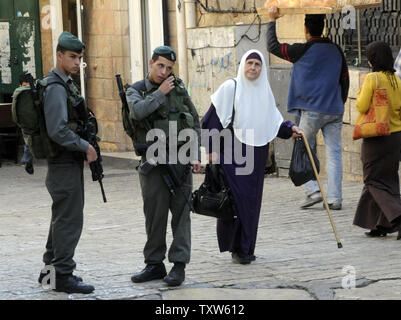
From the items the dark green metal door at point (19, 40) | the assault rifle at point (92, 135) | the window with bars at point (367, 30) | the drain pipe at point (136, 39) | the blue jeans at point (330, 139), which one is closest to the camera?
the assault rifle at point (92, 135)

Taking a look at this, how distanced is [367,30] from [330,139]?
2163 mm

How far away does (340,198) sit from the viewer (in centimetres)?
1020

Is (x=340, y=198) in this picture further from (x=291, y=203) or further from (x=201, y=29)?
(x=201, y=29)

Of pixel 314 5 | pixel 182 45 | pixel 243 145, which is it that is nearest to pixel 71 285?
pixel 243 145

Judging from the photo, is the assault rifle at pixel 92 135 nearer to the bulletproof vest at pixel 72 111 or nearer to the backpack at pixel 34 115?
the bulletproof vest at pixel 72 111

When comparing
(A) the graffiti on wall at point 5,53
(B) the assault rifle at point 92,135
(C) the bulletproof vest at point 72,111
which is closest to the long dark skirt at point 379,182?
(B) the assault rifle at point 92,135

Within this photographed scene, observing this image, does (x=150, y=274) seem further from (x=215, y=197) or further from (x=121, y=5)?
(x=121, y=5)

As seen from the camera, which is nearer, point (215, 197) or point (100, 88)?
point (215, 197)

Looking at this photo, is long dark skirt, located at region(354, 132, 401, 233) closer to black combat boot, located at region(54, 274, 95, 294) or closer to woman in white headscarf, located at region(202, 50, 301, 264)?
woman in white headscarf, located at region(202, 50, 301, 264)

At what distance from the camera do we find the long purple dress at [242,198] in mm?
7891

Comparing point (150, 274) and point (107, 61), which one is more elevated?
point (107, 61)

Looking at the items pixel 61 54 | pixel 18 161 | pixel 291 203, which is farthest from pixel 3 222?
pixel 18 161

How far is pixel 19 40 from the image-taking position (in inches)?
679

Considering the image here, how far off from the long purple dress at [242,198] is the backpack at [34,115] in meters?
1.50
